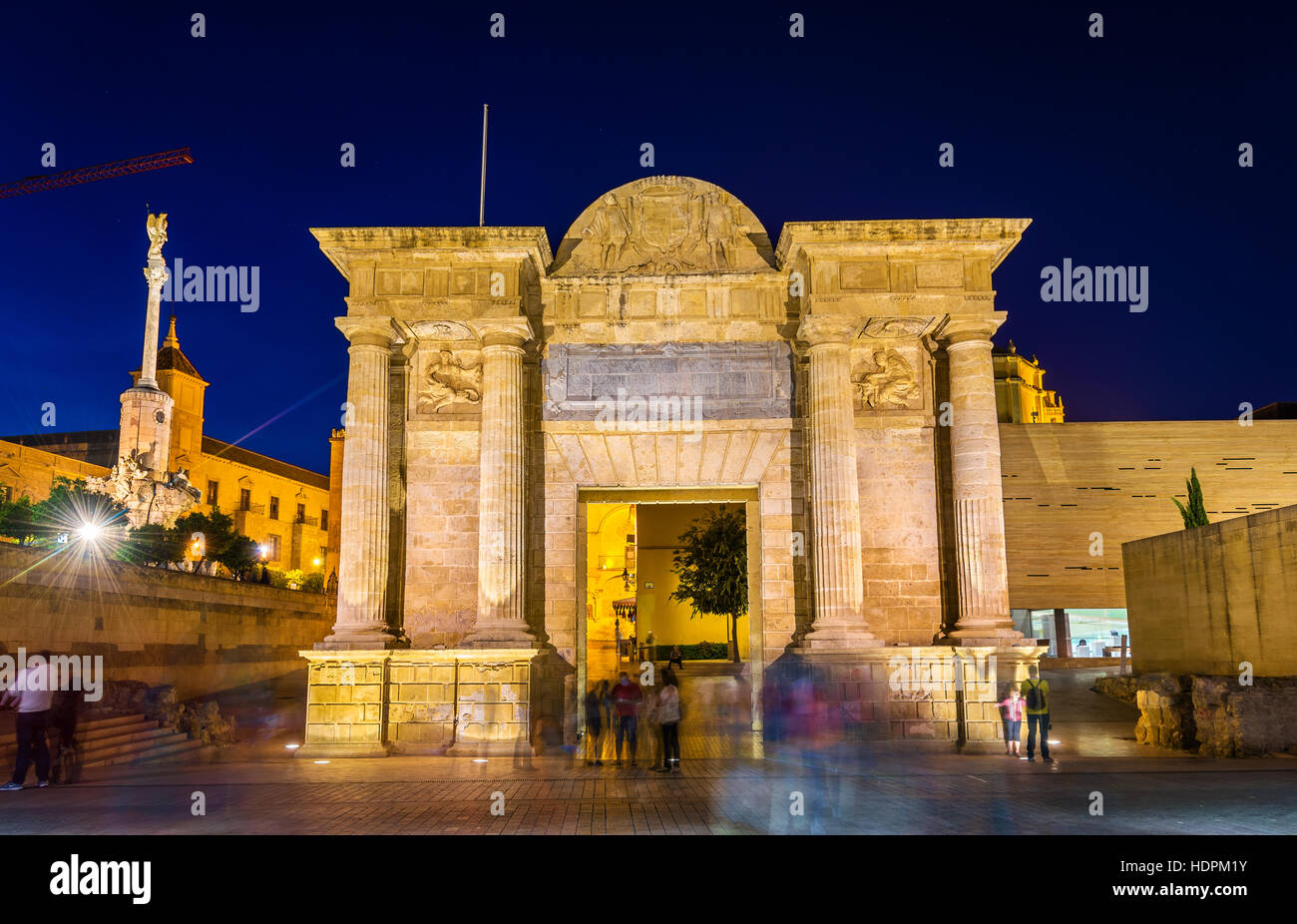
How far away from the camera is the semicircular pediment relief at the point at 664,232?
18.6 meters

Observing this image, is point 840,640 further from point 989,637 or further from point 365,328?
point 365,328

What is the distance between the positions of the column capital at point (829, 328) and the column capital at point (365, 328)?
7.52m

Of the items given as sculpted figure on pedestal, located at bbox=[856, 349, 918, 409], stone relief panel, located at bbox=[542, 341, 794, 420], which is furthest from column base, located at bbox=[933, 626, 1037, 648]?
stone relief panel, located at bbox=[542, 341, 794, 420]

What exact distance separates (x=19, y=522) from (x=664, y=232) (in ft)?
76.8

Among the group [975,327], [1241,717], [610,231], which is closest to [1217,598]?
[1241,717]

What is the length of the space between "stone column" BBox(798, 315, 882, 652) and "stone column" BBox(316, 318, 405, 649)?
748cm

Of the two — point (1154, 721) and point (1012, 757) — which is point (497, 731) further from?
point (1154, 721)

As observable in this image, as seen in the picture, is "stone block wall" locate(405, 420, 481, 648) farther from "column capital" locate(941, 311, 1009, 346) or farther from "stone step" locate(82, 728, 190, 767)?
"column capital" locate(941, 311, 1009, 346)

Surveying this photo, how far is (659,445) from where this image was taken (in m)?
18.2
